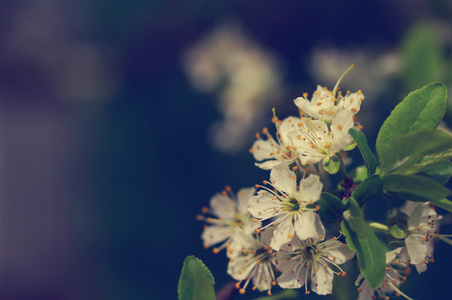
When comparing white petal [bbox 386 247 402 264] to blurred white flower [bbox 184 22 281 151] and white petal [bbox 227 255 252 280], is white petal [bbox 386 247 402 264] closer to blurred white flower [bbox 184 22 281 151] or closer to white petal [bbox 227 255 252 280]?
white petal [bbox 227 255 252 280]

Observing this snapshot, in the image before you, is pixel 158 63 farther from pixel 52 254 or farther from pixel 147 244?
pixel 52 254

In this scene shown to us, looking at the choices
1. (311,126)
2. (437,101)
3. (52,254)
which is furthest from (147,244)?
(437,101)

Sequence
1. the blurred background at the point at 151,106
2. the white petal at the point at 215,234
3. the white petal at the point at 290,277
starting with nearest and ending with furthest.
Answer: the white petal at the point at 290,277 < the white petal at the point at 215,234 < the blurred background at the point at 151,106

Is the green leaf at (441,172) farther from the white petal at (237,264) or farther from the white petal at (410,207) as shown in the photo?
the white petal at (237,264)

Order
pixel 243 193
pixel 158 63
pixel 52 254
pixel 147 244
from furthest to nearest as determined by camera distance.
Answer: pixel 52 254 → pixel 158 63 → pixel 147 244 → pixel 243 193

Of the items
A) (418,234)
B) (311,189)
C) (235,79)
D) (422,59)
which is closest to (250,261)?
(311,189)

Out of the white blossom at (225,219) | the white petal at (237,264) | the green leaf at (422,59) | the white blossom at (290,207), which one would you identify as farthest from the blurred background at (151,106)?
the white blossom at (290,207)

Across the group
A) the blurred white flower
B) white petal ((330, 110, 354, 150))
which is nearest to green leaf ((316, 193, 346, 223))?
white petal ((330, 110, 354, 150))

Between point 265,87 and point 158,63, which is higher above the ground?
point 158,63
